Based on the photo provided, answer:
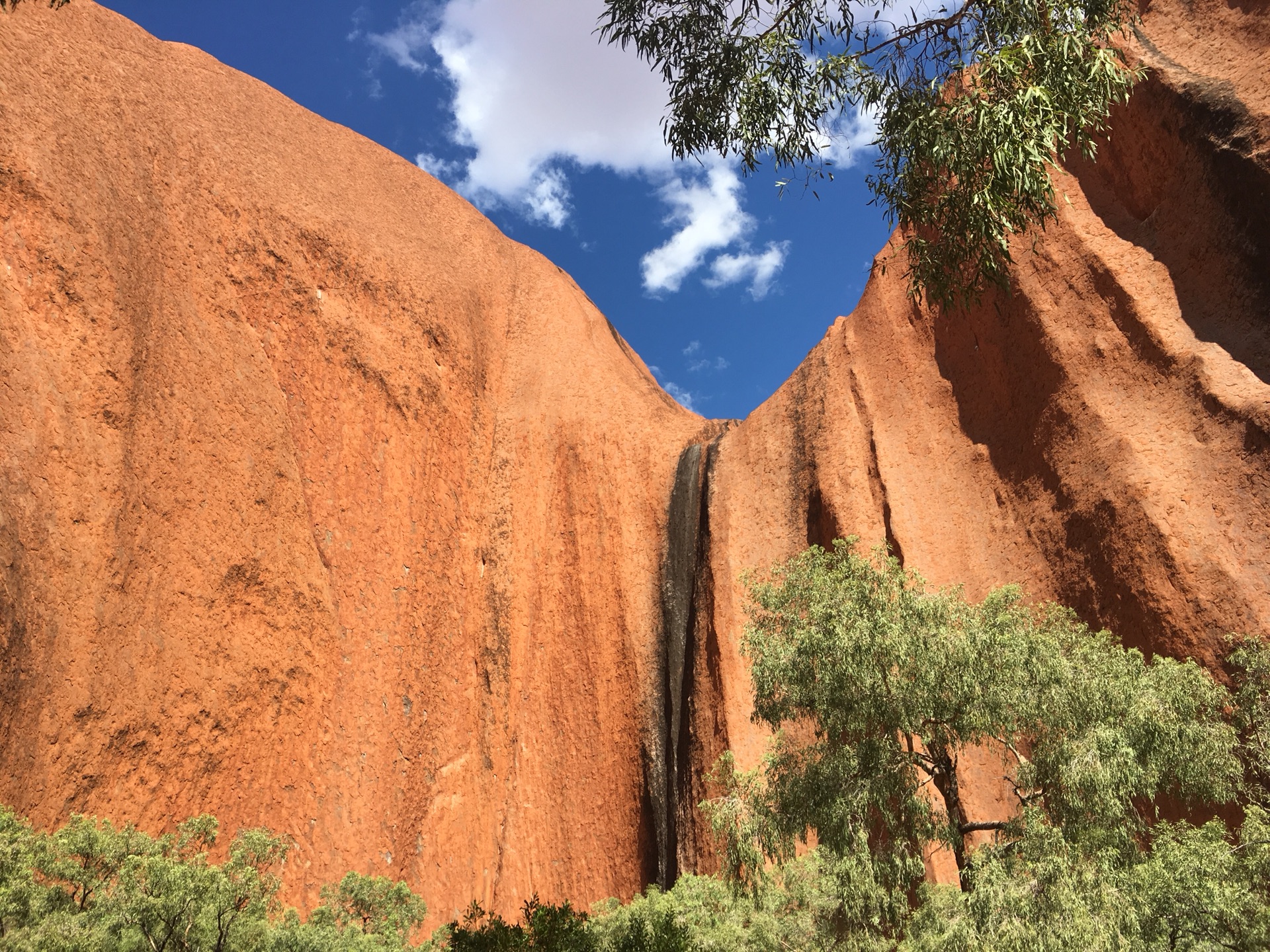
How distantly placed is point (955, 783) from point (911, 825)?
95 centimetres

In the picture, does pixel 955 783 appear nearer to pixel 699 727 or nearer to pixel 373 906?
pixel 373 906

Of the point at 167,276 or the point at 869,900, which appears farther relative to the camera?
the point at 167,276

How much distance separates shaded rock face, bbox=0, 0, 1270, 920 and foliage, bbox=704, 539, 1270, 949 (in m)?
6.26

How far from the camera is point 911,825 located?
32.6 ft

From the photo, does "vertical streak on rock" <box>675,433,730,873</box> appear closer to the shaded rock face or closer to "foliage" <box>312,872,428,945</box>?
the shaded rock face

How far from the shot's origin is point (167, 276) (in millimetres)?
21484

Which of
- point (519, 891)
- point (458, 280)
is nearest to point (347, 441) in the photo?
point (458, 280)

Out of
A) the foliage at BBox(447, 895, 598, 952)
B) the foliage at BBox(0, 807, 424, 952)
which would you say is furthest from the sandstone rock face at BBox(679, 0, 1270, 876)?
the foliage at BBox(447, 895, 598, 952)

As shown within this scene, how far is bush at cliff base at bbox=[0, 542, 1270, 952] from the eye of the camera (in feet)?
28.7

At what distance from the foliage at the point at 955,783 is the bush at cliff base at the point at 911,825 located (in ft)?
0.08

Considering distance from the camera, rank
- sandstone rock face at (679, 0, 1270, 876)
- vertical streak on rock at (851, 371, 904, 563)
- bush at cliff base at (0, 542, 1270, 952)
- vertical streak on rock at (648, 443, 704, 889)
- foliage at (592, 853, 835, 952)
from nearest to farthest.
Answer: bush at cliff base at (0, 542, 1270, 952), foliage at (592, 853, 835, 952), sandstone rock face at (679, 0, 1270, 876), vertical streak on rock at (851, 371, 904, 563), vertical streak on rock at (648, 443, 704, 889)

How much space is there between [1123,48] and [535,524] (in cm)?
1894

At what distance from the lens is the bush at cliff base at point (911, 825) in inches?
344

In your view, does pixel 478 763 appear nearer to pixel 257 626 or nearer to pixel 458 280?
pixel 257 626
